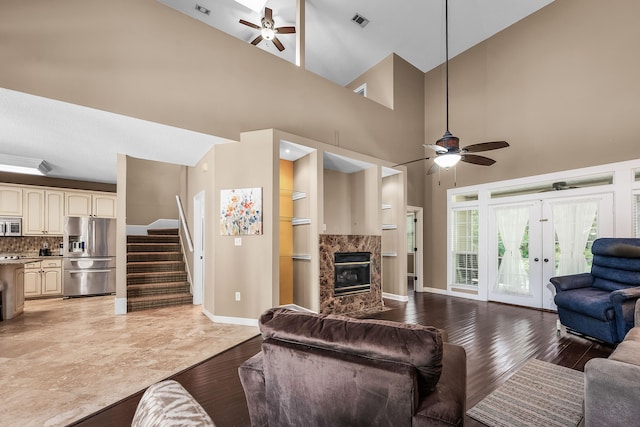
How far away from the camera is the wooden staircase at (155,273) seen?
17.3ft

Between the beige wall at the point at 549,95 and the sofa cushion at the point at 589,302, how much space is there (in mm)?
2320

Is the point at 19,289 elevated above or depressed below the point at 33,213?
below

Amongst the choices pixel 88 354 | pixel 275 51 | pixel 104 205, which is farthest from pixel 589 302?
pixel 104 205

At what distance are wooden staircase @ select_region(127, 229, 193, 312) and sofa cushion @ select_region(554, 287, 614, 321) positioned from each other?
20.0 ft

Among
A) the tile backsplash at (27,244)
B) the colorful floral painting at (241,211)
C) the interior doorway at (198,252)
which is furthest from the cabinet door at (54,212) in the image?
the colorful floral painting at (241,211)

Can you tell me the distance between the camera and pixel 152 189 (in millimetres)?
7605

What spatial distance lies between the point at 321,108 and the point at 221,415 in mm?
4718

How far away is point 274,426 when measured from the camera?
1.47 m

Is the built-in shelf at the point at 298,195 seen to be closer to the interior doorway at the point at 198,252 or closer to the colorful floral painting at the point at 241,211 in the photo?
the colorful floral painting at the point at 241,211

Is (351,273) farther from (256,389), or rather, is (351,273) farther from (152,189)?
(152,189)

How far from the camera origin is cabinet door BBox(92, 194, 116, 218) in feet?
22.7

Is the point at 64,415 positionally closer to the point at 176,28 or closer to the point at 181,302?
the point at 181,302

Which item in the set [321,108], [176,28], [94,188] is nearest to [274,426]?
[176,28]

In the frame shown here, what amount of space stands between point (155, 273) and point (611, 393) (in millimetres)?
6471
